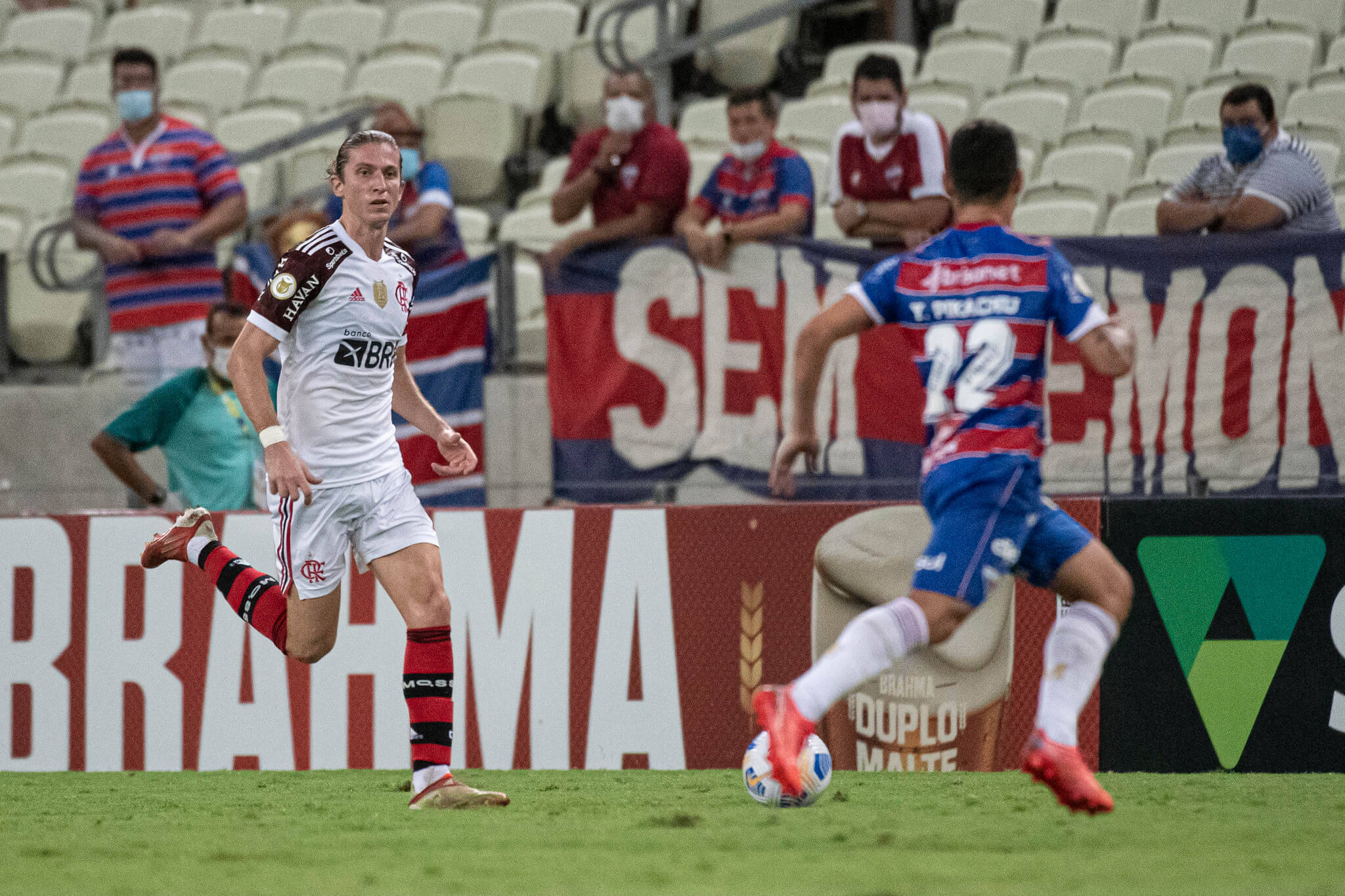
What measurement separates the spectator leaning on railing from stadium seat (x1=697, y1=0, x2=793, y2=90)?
479 centimetres

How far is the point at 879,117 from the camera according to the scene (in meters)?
9.14

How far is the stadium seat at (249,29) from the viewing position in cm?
1628

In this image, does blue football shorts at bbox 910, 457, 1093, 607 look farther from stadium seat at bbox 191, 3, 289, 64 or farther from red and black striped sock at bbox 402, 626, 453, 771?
stadium seat at bbox 191, 3, 289, 64

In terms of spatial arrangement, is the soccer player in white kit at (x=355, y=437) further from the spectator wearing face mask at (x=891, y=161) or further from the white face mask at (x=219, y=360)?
the spectator wearing face mask at (x=891, y=161)

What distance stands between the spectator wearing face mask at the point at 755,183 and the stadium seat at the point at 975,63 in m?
3.69

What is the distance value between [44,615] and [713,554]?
10.1ft

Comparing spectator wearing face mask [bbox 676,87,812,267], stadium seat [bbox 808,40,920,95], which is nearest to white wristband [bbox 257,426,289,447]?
spectator wearing face mask [bbox 676,87,812,267]

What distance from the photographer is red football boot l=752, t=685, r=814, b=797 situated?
4852 mm

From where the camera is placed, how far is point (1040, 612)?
7.51 meters

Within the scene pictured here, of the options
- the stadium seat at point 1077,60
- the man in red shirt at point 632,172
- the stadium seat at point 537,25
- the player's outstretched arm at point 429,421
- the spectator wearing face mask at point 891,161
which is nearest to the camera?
the player's outstretched arm at point 429,421

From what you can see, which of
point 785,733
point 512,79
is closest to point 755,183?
point 785,733

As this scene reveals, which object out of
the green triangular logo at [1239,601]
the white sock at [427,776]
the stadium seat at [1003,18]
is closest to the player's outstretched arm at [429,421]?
the white sock at [427,776]

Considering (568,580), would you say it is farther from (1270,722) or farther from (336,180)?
(1270,722)

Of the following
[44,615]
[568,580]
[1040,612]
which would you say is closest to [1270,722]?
[1040,612]
